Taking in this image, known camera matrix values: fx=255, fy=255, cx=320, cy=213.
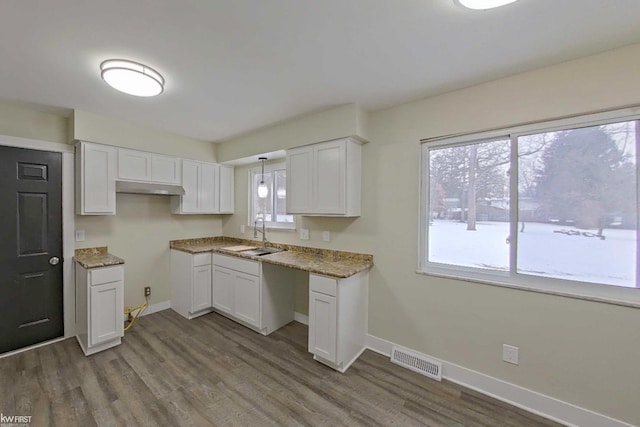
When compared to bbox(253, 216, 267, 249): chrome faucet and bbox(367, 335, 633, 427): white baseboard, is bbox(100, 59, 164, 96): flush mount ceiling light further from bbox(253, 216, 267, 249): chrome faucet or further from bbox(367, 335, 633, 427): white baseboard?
bbox(367, 335, 633, 427): white baseboard

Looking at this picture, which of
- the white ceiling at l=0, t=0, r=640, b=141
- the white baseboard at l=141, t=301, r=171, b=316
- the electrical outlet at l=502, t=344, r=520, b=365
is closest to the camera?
the white ceiling at l=0, t=0, r=640, b=141

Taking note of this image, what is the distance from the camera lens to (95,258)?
2.85 metres

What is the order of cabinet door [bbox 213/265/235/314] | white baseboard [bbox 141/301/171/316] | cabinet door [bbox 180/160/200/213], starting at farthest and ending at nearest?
cabinet door [bbox 180/160/200/213] < white baseboard [bbox 141/301/171/316] < cabinet door [bbox 213/265/235/314]

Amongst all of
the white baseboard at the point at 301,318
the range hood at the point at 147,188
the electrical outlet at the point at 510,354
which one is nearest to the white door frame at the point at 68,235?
the range hood at the point at 147,188

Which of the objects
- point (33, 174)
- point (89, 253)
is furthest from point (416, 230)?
point (33, 174)

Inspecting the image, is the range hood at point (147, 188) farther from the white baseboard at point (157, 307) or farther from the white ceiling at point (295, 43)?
the white baseboard at point (157, 307)

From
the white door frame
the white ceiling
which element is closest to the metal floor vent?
the white ceiling

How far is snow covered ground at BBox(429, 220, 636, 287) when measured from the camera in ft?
5.55

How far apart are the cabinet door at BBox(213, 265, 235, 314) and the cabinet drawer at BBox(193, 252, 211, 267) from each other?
0.41 ft

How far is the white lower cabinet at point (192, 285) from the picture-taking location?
333 cm

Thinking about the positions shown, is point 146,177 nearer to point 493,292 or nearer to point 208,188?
point 208,188

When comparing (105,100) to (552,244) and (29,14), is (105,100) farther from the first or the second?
(552,244)

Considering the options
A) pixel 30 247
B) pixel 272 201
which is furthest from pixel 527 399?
pixel 30 247

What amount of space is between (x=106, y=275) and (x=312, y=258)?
213 centimetres
